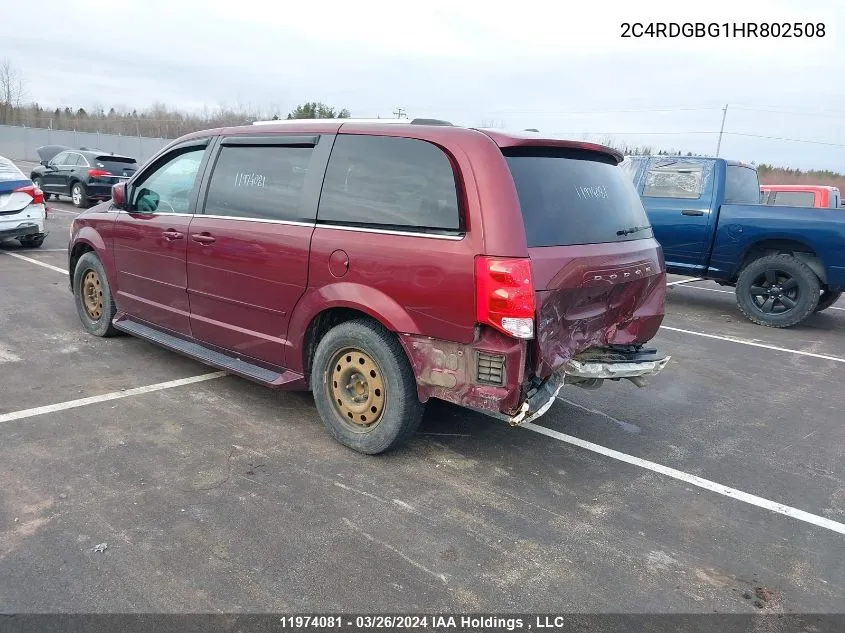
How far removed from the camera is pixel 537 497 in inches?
134

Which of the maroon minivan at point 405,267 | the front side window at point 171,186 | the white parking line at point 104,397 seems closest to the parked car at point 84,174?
the front side window at point 171,186

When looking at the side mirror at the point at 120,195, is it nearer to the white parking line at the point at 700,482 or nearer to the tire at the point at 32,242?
the white parking line at the point at 700,482

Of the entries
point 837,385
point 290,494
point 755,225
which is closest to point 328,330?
point 290,494

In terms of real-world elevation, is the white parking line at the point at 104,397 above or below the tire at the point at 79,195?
below

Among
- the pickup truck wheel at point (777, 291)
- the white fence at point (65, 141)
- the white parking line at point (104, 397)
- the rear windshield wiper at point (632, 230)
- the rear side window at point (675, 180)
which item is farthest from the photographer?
the white fence at point (65, 141)

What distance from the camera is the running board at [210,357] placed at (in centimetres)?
407

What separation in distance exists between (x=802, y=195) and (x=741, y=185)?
3.33 metres

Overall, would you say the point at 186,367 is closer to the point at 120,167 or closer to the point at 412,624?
the point at 412,624

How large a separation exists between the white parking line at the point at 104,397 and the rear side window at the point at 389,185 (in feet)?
6.33

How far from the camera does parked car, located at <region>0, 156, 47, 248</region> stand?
9.09 meters

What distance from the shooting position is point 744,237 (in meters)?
8.16

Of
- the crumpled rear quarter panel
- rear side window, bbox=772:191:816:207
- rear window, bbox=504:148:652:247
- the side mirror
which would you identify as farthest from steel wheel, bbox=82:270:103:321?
rear side window, bbox=772:191:816:207

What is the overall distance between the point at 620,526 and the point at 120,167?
56.5ft

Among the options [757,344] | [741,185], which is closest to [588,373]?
[757,344]
